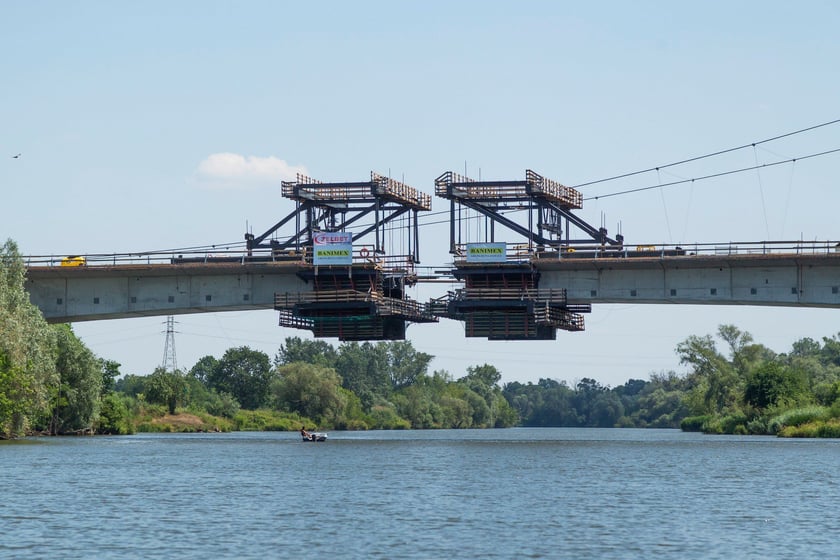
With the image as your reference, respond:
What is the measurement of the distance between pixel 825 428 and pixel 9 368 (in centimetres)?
6812

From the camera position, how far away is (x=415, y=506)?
50.6 m

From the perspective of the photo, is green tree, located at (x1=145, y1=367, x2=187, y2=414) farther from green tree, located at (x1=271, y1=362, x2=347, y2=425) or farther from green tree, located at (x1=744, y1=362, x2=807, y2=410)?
green tree, located at (x1=744, y1=362, x2=807, y2=410)

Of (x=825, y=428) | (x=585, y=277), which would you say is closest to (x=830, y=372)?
(x=825, y=428)

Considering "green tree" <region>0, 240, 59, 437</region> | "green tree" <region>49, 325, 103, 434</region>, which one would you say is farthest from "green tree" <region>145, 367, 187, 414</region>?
"green tree" <region>0, 240, 59, 437</region>

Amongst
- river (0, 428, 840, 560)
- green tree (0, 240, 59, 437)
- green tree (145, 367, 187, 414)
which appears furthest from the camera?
green tree (145, 367, 187, 414)

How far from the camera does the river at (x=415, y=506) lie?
128 ft

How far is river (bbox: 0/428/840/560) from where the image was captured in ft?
128

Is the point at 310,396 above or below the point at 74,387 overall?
above

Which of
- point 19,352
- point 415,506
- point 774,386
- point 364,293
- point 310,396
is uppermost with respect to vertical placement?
point 364,293

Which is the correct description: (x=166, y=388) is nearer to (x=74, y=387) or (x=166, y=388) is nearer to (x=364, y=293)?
(x=74, y=387)

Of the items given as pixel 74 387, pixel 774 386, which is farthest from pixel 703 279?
pixel 74 387

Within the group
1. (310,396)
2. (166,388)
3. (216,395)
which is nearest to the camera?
(166,388)

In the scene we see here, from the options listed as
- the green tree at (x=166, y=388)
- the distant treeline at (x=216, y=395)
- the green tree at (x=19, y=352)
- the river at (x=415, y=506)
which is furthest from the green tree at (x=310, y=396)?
the river at (x=415, y=506)

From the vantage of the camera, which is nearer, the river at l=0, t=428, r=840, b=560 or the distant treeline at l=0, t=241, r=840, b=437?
the river at l=0, t=428, r=840, b=560
